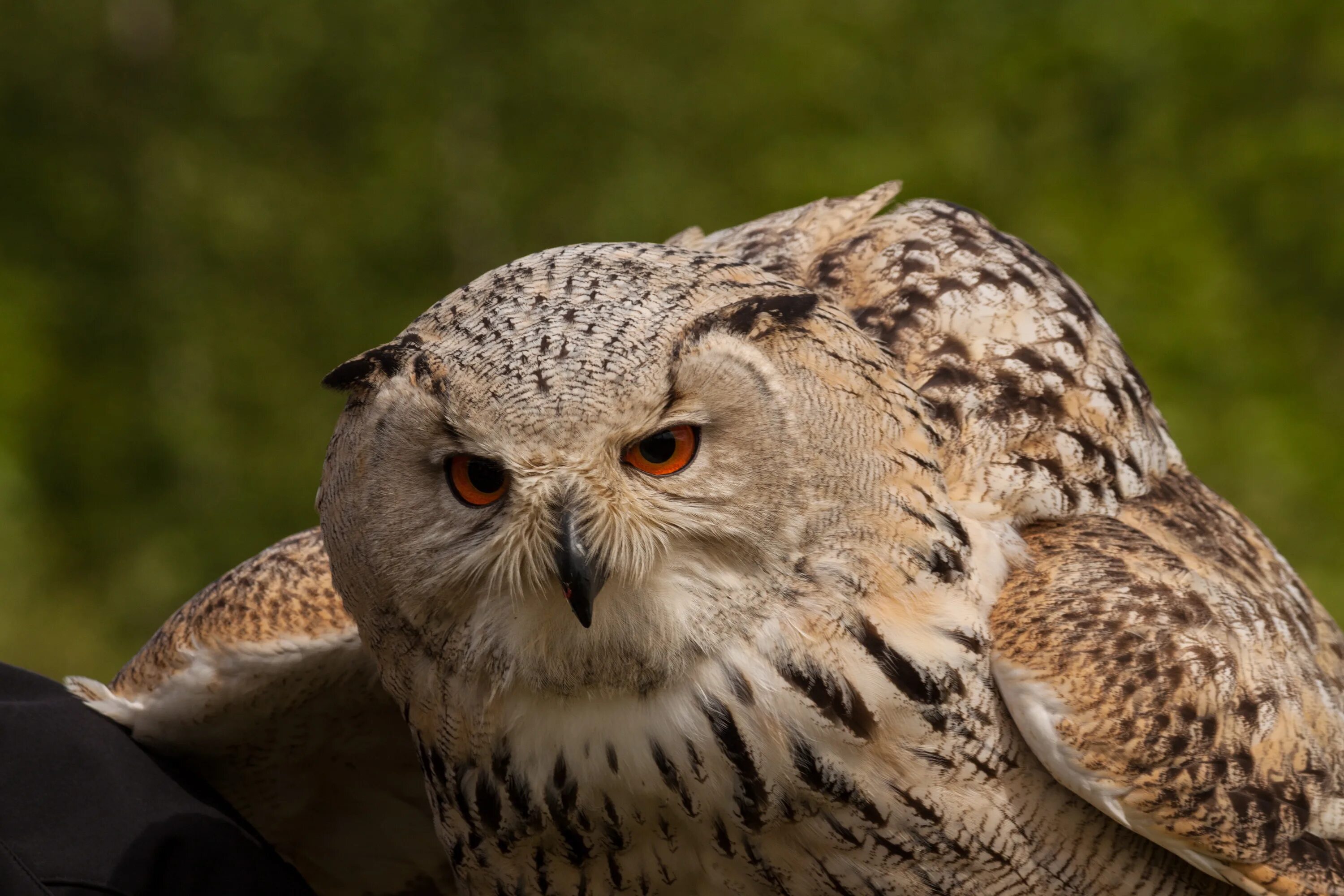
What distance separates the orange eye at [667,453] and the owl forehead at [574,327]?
0.21 feet

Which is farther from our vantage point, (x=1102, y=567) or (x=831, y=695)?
(x=1102, y=567)

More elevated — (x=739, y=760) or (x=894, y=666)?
(x=894, y=666)

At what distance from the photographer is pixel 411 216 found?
6.50 m

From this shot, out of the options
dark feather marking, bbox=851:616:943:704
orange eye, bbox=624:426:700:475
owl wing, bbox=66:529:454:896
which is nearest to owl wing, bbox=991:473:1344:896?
dark feather marking, bbox=851:616:943:704

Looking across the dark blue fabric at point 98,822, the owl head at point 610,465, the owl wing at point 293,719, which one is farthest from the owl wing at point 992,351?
the dark blue fabric at point 98,822

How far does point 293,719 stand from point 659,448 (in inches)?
35.8

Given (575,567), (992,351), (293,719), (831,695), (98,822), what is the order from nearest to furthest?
(575,567)
(831,695)
(98,822)
(992,351)
(293,719)

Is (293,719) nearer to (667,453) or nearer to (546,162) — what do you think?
(667,453)

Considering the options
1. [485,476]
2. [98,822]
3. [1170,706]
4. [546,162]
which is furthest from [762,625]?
[546,162]

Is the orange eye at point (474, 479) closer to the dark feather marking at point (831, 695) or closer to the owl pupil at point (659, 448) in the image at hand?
the owl pupil at point (659, 448)

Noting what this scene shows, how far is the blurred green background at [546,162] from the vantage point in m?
6.32

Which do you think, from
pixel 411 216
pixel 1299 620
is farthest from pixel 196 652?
pixel 411 216

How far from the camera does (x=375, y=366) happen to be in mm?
1525

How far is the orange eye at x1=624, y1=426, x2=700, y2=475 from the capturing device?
1.44 metres
